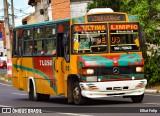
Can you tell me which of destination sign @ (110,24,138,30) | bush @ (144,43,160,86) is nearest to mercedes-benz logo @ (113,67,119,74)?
destination sign @ (110,24,138,30)

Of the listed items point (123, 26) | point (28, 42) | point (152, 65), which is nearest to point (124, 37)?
point (123, 26)

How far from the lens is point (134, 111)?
15789 mm

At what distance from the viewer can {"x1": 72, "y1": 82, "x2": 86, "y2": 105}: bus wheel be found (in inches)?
724

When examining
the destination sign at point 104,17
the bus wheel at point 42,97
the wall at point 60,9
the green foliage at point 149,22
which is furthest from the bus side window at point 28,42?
the wall at point 60,9

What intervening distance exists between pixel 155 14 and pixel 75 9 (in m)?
29.4

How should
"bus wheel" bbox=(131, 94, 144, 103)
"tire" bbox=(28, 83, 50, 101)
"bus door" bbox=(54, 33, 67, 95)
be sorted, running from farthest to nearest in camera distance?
"tire" bbox=(28, 83, 50, 101) < "bus door" bbox=(54, 33, 67, 95) < "bus wheel" bbox=(131, 94, 144, 103)

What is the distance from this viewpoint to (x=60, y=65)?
19.7m

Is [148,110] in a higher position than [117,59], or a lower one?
lower

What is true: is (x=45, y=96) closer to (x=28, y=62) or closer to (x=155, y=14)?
(x=28, y=62)

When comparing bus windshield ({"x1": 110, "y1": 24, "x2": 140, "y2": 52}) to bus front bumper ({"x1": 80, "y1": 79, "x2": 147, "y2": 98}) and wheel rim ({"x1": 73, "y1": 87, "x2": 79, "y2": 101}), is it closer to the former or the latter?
bus front bumper ({"x1": 80, "y1": 79, "x2": 147, "y2": 98})

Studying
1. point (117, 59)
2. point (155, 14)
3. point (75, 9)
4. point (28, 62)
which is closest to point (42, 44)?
point (28, 62)

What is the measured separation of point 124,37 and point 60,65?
2399mm

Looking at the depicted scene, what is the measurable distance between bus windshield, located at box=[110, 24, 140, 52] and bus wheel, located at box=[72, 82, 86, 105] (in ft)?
5.34

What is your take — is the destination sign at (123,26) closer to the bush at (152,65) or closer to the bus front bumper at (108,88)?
the bus front bumper at (108,88)
